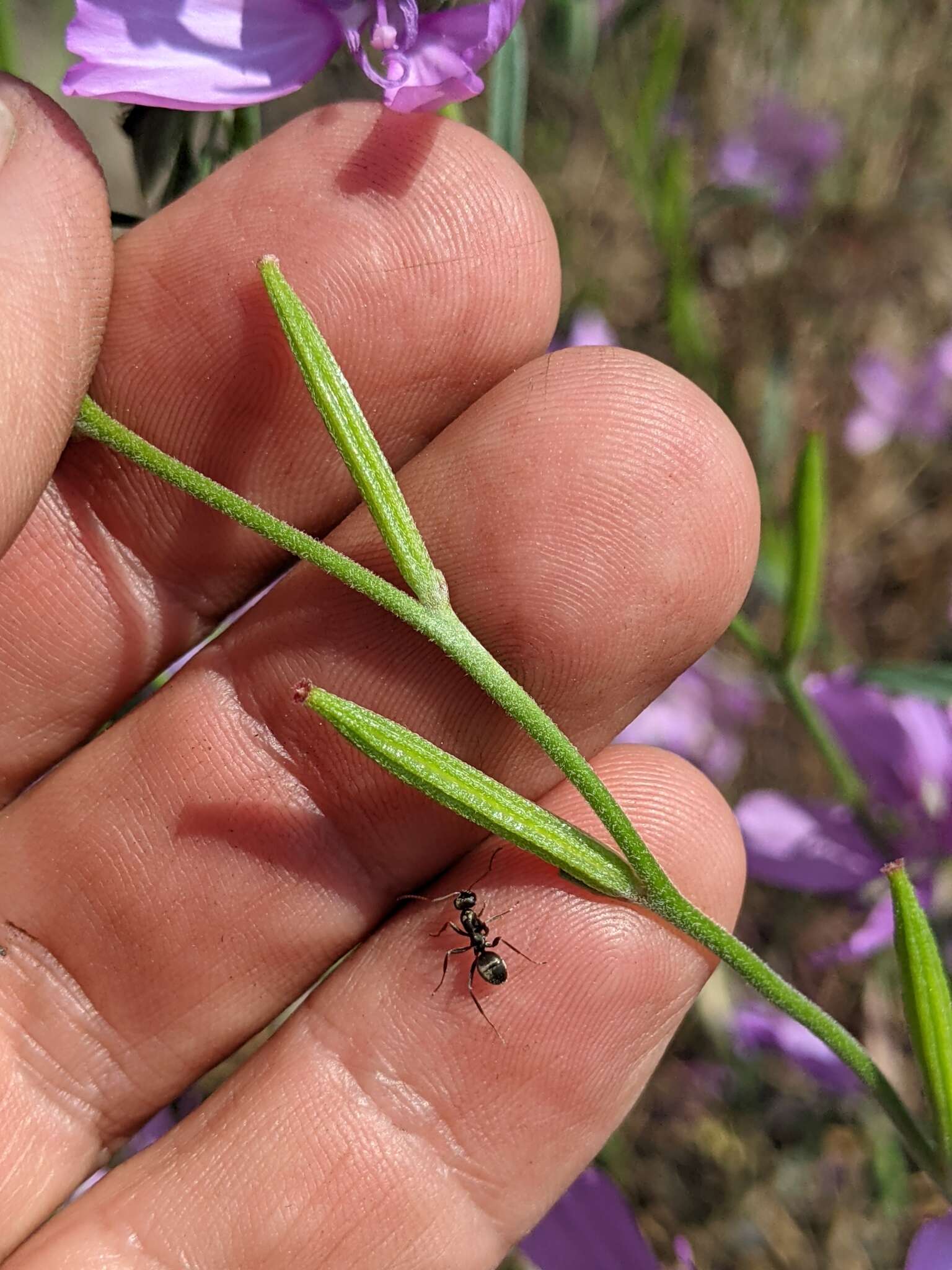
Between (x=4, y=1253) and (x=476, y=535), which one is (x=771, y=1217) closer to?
(x=4, y=1253)

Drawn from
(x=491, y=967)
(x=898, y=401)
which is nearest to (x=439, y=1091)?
(x=491, y=967)

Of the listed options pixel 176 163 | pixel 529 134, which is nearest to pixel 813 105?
pixel 529 134

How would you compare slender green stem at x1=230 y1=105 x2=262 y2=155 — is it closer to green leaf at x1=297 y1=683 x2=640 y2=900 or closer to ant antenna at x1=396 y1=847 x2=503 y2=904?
green leaf at x1=297 y1=683 x2=640 y2=900

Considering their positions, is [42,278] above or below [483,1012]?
above

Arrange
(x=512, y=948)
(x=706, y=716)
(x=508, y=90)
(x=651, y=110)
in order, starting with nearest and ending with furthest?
(x=512, y=948), (x=508, y=90), (x=651, y=110), (x=706, y=716)

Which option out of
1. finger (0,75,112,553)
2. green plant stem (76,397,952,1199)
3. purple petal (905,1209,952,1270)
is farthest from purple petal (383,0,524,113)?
purple petal (905,1209,952,1270)

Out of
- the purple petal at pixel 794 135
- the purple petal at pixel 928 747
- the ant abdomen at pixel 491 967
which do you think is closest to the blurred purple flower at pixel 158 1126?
the ant abdomen at pixel 491 967

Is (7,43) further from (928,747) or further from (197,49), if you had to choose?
(928,747)
